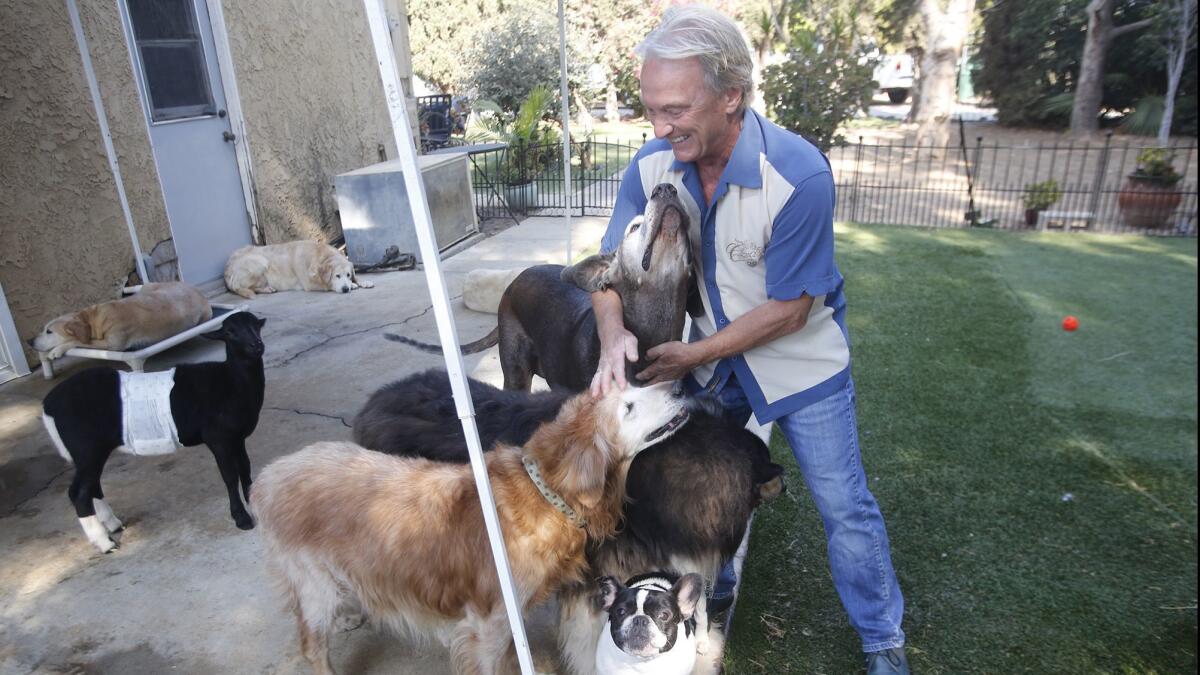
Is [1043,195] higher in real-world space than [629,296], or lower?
lower

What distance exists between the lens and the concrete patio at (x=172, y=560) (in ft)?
9.16

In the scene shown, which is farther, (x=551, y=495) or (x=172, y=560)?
(x=172, y=560)

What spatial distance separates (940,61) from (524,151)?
9877 millimetres

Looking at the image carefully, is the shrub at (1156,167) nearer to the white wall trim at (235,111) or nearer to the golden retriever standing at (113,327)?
the white wall trim at (235,111)

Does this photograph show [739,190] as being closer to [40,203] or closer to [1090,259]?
[1090,259]

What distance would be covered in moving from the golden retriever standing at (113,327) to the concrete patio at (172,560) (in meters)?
0.31

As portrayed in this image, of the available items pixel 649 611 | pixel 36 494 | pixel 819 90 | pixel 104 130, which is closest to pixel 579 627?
pixel 649 611

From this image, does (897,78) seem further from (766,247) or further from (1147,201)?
(766,247)

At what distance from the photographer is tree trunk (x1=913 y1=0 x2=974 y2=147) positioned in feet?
49.9

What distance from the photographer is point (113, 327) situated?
525 centimetres

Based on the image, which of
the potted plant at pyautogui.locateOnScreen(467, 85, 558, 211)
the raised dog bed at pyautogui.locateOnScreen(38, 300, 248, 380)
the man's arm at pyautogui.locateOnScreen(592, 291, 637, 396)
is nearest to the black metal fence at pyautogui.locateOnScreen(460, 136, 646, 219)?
the potted plant at pyautogui.locateOnScreen(467, 85, 558, 211)

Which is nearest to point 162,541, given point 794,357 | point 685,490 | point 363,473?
point 363,473

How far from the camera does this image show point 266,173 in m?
8.23

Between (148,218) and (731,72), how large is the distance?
6.59 meters
